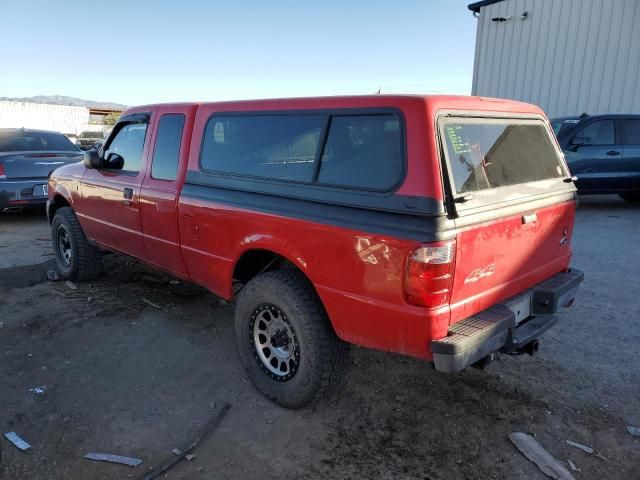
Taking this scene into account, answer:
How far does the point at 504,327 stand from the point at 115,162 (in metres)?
3.57

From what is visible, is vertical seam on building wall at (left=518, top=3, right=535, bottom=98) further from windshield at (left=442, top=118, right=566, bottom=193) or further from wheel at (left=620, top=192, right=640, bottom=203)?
windshield at (left=442, top=118, right=566, bottom=193)

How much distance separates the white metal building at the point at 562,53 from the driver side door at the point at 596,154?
3.84 metres

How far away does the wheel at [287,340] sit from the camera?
2.89 meters

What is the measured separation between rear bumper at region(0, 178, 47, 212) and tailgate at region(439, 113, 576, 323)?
751 cm

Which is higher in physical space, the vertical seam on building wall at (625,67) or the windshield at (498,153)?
the vertical seam on building wall at (625,67)

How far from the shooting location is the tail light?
2.36 meters

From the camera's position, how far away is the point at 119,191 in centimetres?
439

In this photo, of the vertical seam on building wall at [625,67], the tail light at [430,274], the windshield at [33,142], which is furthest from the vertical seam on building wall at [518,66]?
the tail light at [430,274]

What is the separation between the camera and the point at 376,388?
10.9 ft

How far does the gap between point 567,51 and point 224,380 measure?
1346 cm

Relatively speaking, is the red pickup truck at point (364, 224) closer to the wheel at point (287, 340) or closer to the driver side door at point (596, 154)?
the wheel at point (287, 340)

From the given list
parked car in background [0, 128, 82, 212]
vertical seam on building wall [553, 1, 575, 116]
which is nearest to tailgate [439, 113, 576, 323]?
parked car in background [0, 128, 82, 212]

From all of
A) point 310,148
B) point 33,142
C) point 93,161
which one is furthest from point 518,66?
point 310,148

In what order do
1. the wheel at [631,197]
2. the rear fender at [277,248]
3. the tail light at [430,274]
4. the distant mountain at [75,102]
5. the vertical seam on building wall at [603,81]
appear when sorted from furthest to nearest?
the distant mountain at [75,102]
the vertical seam on building wall at [603,81]
the wheel at [631,197]
the rear fender at [277,248]
the tail light at [430,274]
